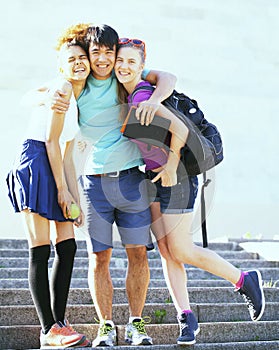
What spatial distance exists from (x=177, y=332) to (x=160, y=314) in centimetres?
29

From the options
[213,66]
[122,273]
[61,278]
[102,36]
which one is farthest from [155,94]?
[213,66]

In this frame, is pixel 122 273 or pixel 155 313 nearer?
pixel 155 313

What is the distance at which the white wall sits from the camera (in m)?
9.74

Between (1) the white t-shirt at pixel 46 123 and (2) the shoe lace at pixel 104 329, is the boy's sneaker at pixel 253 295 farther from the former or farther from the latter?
(1) the white t-shirt at pixel 46 123

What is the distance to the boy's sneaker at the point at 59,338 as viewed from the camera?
12.1ft

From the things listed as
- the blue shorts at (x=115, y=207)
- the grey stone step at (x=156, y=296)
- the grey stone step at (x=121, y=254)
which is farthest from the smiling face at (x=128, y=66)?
the grey stone step at (x=121, y=254)

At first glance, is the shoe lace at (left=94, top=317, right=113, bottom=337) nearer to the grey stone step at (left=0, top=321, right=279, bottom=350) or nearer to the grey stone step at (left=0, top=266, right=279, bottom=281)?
the grey stone step at (left=0, top=321, right=279, bottom=350)

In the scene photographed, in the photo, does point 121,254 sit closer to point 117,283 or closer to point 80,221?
point 117,283

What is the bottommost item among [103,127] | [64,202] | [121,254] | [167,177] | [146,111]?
[121,254]

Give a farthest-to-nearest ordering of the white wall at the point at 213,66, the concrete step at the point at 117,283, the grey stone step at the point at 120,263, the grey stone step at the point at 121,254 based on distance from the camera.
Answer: the white wall at the point at 213,66, the grey stone step at the point at 121,254, the grey stone step at the point at 120,263, the concrete step at the point at 117,283

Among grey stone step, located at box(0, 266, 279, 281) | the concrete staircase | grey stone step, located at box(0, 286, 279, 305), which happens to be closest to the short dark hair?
the concrete staircase

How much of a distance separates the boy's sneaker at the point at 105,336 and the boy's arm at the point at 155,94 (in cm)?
92

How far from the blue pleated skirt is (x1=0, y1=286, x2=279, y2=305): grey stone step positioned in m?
0.99

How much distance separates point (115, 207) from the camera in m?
3.93
